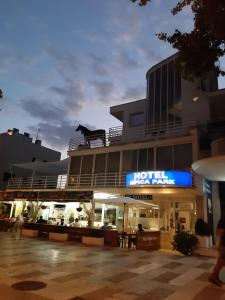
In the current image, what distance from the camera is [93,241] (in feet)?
51.3

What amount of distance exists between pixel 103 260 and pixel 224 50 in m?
8.55

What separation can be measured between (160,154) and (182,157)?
1.66m

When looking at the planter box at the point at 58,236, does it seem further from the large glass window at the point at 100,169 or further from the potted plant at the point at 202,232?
the potted plant at the point at 202,232

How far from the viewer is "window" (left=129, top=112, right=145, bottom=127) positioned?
2437 cm

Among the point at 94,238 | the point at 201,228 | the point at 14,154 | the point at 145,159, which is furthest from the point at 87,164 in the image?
the point at 14,154

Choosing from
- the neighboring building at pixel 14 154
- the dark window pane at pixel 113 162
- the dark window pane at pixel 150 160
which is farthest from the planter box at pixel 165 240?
the neighboring building at pixel 14 154

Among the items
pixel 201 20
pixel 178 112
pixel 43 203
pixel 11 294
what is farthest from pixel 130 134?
pixel 11 294

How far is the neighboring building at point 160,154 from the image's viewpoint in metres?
17.1

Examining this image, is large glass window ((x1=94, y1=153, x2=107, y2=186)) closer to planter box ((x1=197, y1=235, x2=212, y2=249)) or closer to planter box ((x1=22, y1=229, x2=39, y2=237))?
planter box ((x1=22, y1=229, x2=39, y2=237))

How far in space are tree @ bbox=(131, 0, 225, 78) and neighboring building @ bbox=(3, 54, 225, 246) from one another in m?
6.68

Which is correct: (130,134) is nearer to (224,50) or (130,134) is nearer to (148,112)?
(148,112)


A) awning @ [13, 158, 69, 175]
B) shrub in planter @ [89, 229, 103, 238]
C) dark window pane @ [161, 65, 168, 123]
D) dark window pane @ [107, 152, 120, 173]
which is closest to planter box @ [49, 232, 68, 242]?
shrub in planter @ [89, 229, 103, 238]

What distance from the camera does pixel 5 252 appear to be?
11.0 meters

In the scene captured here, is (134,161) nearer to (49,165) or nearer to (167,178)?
(167,178)
